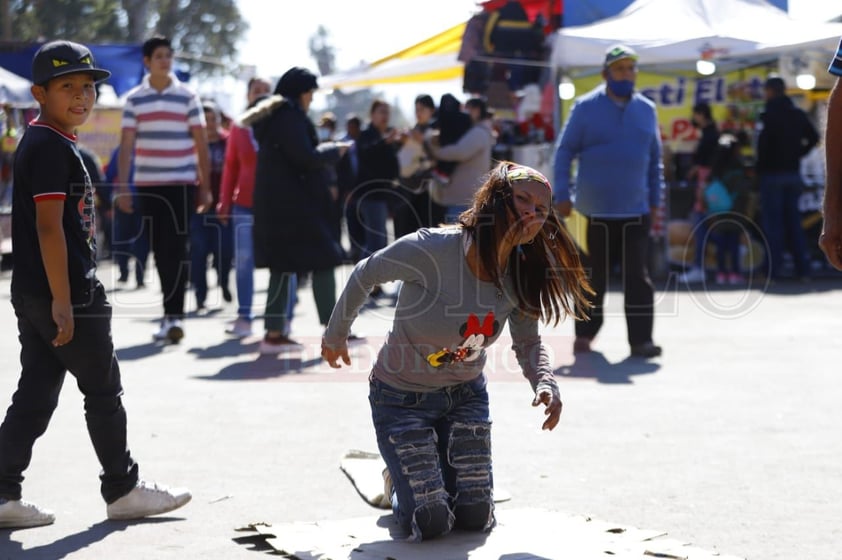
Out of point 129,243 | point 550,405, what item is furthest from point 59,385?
point 129,243

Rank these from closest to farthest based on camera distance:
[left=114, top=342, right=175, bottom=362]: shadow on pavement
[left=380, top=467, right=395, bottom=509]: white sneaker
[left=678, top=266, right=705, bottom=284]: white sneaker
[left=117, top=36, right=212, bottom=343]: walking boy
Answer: [left=380, top=467, right=395, bottom=509]: white sneaker, [left=114, top=342, right=175, bottom=362]: shadow on pavement, [left=117, top=36, right=212, bottom=343]: walking boy, [left=678, top=266, right=705, bottom=284]: white sneaker

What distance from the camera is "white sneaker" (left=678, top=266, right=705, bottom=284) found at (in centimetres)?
1449

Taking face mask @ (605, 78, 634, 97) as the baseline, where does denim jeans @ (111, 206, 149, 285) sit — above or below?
below

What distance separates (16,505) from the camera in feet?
15.6

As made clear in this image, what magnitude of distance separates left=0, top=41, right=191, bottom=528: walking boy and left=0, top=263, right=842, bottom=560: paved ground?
10.3 inches

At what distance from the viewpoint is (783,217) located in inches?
560

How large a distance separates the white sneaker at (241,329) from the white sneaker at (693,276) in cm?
574

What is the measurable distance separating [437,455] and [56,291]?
144 cm

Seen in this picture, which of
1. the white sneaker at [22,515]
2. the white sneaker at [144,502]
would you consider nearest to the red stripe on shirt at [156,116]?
the white sneaker at [144,502]

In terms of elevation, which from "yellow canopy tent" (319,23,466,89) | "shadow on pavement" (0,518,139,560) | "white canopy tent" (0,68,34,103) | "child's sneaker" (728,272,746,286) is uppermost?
"yellow canopy tent" (319,23,466,89)

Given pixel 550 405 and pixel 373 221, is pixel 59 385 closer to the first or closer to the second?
pixel 550 405

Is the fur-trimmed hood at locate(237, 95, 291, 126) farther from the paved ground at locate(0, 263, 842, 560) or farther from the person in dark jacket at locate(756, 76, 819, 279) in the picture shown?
the person in dark jacket at locate(756, 76, 819, 279)

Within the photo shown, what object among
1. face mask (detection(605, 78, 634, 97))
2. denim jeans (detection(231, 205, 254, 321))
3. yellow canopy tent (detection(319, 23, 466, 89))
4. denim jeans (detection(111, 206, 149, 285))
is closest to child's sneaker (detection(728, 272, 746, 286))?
yellow canopy tent (detection(319, 23, 466, 89))

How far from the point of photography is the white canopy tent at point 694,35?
1322 cm
